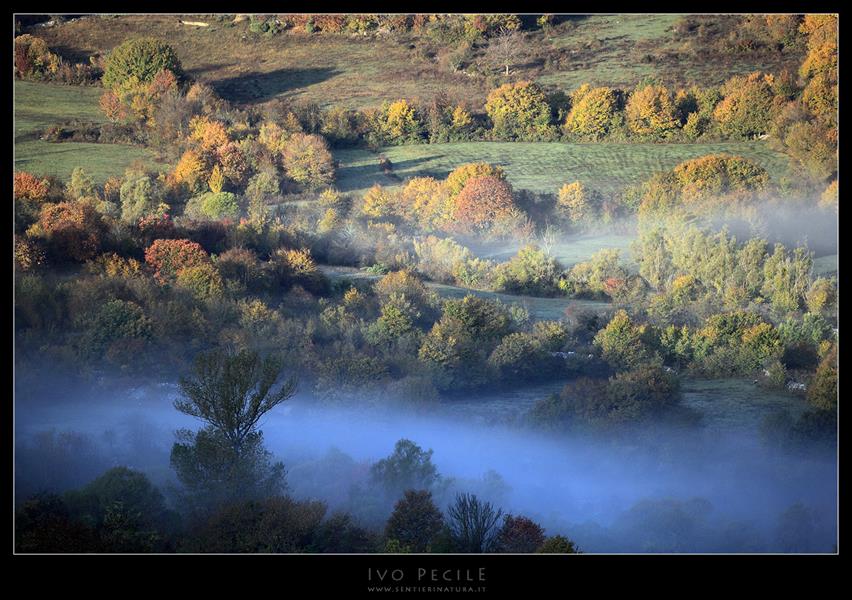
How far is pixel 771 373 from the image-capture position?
9031 mm

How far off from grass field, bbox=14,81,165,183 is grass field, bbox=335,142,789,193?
6.48ft

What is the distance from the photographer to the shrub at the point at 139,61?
32.0 ft

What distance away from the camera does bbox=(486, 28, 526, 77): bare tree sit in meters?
9.88

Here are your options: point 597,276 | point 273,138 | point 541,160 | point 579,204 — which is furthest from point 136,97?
point 597,276

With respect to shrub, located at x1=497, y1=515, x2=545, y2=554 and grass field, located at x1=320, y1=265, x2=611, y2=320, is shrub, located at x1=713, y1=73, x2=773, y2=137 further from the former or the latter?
shrub, located at x1=497, y1=515, x2=545, y2=554

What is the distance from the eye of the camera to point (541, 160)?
9828 mm

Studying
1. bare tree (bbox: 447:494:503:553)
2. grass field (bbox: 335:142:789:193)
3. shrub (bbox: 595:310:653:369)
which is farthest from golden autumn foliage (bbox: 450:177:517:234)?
bare tree (bbox: 447:494:503:553)

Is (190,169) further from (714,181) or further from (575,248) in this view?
(714,181)

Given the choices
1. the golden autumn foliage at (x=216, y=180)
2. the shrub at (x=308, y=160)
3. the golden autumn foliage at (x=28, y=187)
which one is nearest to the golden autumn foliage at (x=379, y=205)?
the shrub at (x=308, y=160)

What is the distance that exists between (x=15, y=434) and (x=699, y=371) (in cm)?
578

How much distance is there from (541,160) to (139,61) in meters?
3.83

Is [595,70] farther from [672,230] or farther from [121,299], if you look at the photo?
[121,299]

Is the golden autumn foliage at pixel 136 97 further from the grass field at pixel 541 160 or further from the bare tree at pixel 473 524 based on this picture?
the bare tree at pixel 473 524
